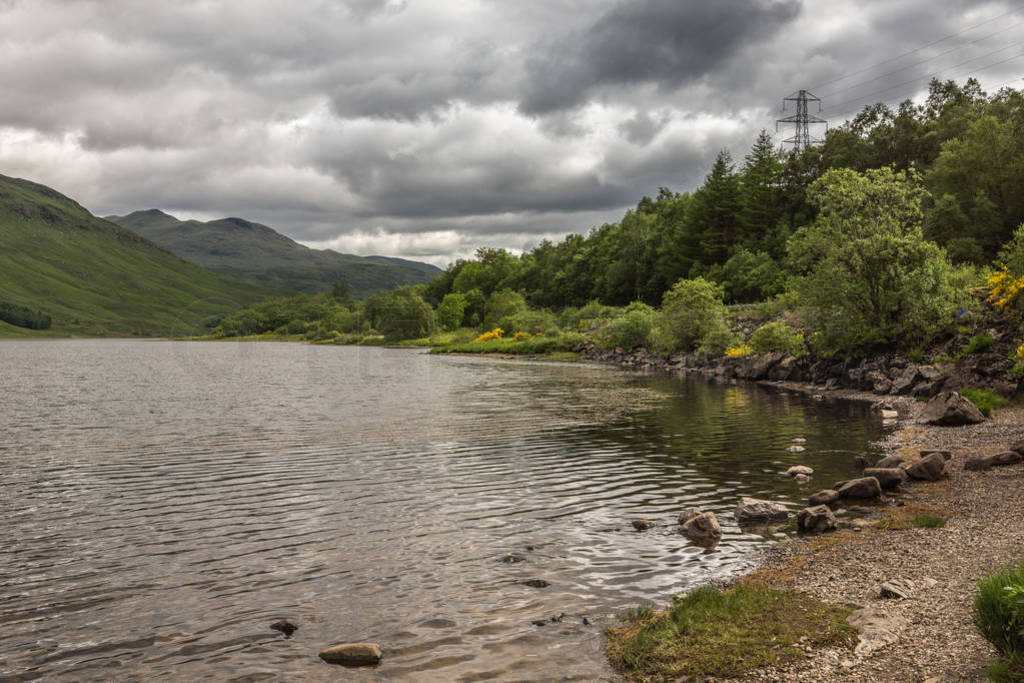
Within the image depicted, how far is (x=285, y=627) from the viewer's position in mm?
10625

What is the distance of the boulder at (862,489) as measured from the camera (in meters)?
17.8

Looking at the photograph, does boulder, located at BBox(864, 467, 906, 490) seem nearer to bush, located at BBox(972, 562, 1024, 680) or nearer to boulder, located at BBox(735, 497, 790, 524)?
boulder, located at BBox(735, 497, 790, 524)

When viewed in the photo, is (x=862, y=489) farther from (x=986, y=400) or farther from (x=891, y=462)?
(x=986, y=400)

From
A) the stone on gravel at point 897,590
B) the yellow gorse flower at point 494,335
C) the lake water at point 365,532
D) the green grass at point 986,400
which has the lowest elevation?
the lake water at point 365,532

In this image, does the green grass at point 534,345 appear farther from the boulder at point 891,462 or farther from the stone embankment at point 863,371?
the boulder at point 891,462

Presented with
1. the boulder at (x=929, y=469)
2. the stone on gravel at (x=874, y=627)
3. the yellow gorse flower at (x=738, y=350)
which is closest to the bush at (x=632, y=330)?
the yellow gorse flower at (x=738, y=350)

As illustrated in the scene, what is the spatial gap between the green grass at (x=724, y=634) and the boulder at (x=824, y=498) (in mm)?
7090

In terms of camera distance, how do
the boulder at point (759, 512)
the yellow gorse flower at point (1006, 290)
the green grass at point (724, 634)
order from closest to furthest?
the green grass at point (724, 634) → the boulder at point (759, 512) → the yellow gorse flower at point (1006, 290)

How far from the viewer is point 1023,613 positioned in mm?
7383

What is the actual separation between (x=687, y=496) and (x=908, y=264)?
37488 millimetres

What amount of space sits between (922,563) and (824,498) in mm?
5410

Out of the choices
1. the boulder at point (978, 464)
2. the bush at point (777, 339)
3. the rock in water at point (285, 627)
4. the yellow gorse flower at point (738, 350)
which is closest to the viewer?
the rock in water at point (285, 627)

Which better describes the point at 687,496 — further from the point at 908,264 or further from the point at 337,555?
the point at 908,264

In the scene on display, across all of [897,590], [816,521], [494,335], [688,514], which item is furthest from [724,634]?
[494,335]
